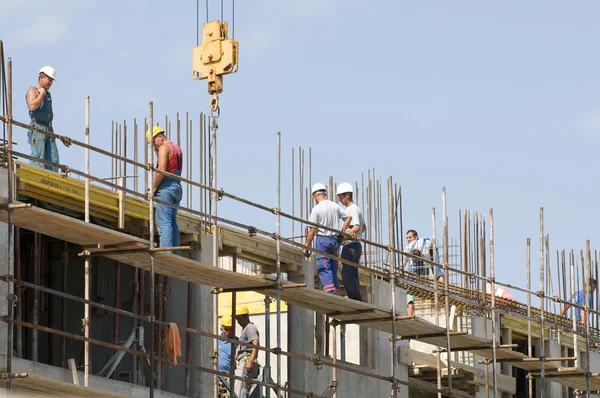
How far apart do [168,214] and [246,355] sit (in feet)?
13.5

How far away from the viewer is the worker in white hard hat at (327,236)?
2270 cm

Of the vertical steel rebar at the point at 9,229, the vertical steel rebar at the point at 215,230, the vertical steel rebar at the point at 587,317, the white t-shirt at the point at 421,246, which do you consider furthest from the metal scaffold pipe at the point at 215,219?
the vertical steel rebar at the point at 587,317

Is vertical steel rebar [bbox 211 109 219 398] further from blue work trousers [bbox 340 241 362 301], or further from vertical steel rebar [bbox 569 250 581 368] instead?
vertical steel rebar [bbox 569 250 581 368]

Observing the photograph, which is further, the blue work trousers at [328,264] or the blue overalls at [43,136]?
the blue work trousers at [328,264]

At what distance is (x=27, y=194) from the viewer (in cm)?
1988

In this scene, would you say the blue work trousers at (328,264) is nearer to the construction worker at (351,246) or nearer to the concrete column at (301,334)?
the construction worker at (351,246)

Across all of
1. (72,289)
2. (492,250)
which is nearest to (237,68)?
(72,289)

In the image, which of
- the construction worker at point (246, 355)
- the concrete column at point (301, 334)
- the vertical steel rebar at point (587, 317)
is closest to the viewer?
the construction worker at point (246, 355)

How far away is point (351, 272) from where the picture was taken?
23.2 meters

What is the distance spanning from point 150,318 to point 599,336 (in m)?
16.4

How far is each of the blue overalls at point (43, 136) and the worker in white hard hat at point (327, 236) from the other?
4132 mm

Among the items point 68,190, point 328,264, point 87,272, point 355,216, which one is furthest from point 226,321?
point 87,272

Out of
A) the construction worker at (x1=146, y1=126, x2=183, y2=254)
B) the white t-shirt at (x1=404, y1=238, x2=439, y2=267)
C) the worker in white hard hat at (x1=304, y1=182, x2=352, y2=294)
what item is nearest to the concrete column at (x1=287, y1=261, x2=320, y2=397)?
the worker in white hard hat at (x1=304, y1=182, x2=352, y2=294)

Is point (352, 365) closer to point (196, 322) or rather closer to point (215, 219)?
point (196, 322)
